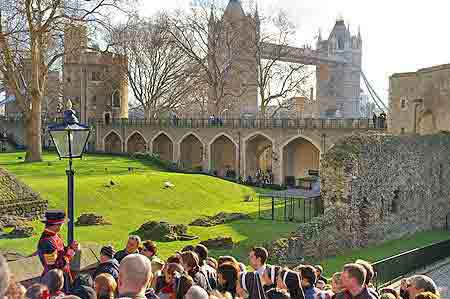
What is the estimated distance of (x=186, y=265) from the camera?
23.1 feet

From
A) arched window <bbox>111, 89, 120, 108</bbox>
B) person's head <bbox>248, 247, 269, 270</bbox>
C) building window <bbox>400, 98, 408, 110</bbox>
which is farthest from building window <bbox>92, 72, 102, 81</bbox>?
person's head <bbox>248, 247, 269, 270</bbox>

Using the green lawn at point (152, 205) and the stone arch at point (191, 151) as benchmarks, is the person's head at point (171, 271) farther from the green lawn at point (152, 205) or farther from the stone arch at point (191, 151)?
the stone arch at point (191, 151)

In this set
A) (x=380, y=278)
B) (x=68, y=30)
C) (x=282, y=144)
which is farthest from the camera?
(x=282, y=144)

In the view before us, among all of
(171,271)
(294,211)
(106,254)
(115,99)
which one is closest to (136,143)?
(115,99)

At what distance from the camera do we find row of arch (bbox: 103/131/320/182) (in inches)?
1697

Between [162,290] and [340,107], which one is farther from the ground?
[340,107]

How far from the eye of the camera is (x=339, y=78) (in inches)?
3661

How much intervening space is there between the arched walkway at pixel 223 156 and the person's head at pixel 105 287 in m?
40.1

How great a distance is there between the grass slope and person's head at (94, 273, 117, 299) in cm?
795

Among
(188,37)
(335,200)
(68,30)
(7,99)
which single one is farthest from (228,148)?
(335,200)

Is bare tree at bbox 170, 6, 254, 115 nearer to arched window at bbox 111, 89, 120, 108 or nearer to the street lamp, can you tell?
arched window at bbox 111, 89, 120, 108

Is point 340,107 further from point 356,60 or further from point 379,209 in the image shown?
point 379,209

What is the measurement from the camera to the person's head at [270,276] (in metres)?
7.04

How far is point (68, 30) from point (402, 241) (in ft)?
62.3
